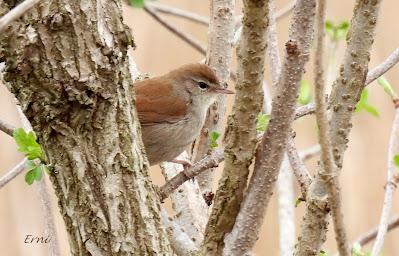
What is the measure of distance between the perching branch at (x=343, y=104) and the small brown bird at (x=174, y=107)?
161cm

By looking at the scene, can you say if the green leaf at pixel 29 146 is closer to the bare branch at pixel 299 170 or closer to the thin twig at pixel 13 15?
the bare branch at pixel 299 170

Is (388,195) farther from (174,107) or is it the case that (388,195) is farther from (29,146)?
(174,107)

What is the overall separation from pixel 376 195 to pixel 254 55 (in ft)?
17.7

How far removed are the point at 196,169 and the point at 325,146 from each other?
90 cm

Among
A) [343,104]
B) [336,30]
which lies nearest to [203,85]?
[336,30]

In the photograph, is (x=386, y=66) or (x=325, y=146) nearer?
(x=325, y=146)

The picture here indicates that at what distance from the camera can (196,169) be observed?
100 inches

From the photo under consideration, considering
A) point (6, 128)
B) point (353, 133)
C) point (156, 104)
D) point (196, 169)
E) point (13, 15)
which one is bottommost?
point (13, 15)

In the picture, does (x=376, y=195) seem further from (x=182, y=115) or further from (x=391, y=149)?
(x=391, y=149)

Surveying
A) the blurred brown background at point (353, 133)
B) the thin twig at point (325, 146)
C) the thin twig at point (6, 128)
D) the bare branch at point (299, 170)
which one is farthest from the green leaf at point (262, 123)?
the blurred brown background at point (353, 133)

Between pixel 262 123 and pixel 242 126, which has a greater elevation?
pixel 262 123

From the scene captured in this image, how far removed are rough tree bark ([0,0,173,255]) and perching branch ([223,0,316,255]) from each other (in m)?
0.20

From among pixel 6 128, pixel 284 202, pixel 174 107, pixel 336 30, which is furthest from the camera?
pixel 174 107

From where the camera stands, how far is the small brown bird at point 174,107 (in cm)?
373
